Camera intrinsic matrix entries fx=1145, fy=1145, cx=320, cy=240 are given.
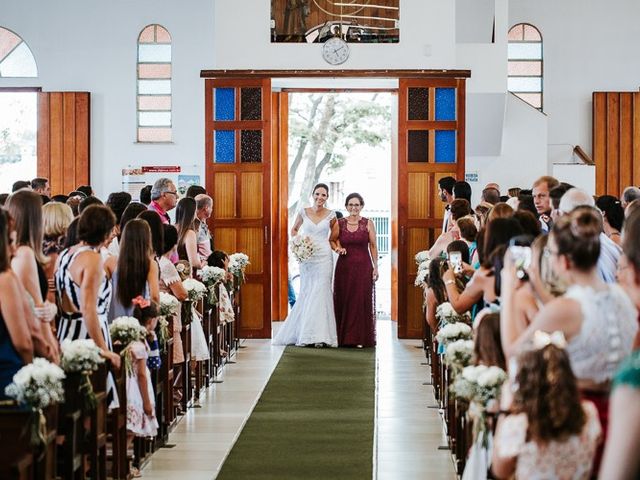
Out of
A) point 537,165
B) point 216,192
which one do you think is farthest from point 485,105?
point 216,192

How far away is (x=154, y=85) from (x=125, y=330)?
1251 cm

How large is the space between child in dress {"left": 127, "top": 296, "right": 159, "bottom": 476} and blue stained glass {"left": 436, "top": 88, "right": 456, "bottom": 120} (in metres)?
7.16

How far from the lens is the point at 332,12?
45.7 ft

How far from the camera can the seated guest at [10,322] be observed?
4.98 m

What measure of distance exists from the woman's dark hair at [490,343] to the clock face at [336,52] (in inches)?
348

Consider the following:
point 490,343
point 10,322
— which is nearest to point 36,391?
point 10,322

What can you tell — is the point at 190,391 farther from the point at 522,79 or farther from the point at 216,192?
the point at 522,79

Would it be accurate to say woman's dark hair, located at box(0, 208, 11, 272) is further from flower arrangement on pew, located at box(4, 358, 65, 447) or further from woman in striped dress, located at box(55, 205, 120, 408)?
woman in striped dress, located at box(55, 205, 120, 408)

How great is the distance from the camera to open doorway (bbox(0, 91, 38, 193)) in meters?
18.9

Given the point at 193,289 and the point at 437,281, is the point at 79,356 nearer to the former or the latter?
the point at 193,289

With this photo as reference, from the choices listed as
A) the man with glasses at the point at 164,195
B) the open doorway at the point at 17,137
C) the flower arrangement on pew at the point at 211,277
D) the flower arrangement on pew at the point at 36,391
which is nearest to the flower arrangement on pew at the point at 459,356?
the flower arrangement on pew at the point at 36,391

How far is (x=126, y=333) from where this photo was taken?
6.75m

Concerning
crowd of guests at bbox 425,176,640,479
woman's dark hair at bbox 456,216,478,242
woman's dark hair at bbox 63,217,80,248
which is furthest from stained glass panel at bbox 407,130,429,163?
crowd of guests at bbox 425,176,640,479

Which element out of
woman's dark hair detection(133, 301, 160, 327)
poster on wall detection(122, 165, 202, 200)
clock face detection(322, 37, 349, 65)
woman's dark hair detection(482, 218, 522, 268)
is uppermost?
clock face detection(322, 37, 349, 65)
